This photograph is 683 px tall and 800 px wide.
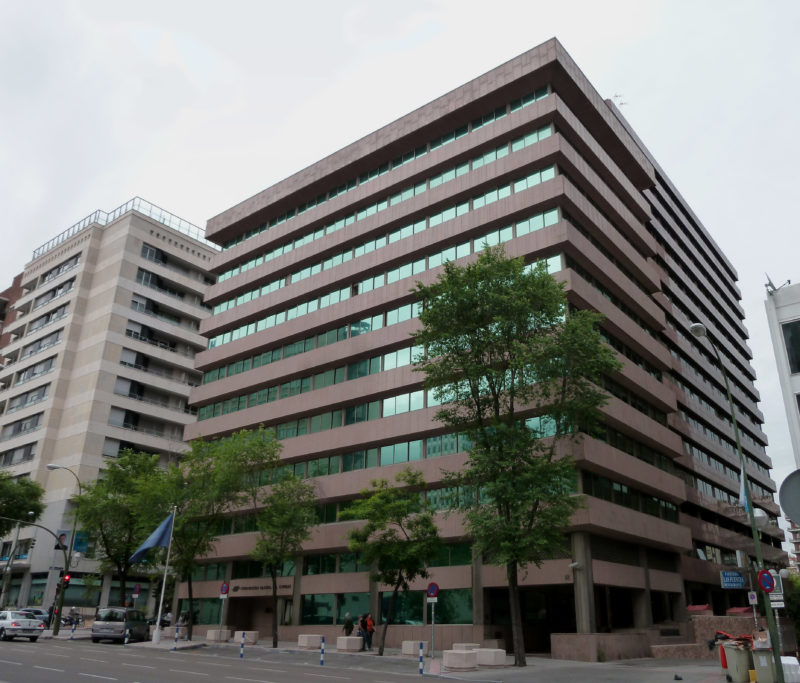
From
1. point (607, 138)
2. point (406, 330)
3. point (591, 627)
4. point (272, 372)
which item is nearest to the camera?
point (591, 627)

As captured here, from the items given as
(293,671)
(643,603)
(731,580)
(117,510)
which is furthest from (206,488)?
(731,580)

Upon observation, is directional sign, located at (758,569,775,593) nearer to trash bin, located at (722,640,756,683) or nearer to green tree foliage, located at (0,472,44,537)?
trash bin, located at (722,640,756,683)

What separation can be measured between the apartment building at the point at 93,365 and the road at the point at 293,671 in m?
40.4

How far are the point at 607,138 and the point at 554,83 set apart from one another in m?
7.55

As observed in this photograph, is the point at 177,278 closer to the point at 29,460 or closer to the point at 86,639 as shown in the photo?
the point at 29,460

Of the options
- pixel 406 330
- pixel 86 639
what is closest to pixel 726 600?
pixel 406 330

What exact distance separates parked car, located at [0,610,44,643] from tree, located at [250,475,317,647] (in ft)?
40.4

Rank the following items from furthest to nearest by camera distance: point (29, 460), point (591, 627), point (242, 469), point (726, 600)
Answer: point (29, 460) < point (726, 600) < point (242, 469) < point (591, 627)

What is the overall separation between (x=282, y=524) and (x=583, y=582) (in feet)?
52.0

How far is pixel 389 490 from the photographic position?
33406mm

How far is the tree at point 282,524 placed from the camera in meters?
36.4

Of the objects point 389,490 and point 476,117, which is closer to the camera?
point 389,490

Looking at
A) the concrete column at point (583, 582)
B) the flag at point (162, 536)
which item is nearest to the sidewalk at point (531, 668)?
the concrete column at point (583, 582)

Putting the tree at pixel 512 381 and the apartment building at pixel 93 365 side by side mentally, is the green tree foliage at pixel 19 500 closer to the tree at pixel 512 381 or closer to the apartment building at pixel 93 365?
the apartment building at pixel 93 365
